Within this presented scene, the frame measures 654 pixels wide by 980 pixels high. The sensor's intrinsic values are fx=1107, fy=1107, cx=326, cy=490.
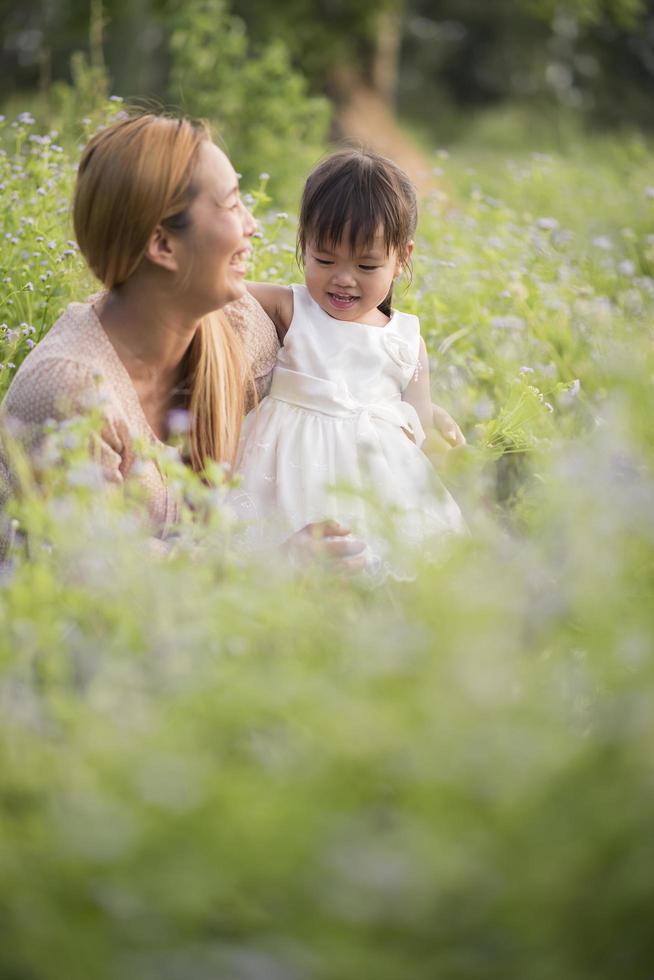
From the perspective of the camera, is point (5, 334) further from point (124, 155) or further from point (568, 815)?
point (568, 815)

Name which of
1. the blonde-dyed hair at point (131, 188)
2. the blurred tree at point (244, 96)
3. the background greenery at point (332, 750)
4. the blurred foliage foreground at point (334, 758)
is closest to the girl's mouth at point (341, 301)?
the blonde-dyed hair at point (131, 188)

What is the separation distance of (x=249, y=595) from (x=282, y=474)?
3.68ft

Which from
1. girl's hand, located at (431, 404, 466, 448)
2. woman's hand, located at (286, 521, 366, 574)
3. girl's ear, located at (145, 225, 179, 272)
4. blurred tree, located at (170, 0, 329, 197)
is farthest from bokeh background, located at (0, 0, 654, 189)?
woman's hand, located at (286, 521, 366, 574)

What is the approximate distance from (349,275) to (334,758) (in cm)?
185

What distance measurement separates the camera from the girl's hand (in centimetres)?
321

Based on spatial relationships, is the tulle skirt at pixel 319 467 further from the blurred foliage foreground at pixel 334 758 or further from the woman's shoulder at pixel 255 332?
the blurred foliage foreground at pixel 334 758

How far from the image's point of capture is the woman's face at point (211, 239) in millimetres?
2572

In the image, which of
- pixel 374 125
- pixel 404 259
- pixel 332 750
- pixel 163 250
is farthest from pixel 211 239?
pixel 374 125

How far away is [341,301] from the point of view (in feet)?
10.0

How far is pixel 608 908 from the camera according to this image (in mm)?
1333

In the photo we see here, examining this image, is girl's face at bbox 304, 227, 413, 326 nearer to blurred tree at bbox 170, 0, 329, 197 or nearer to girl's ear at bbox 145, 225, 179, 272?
girl's ear at bbox 145, 225, 179, 272

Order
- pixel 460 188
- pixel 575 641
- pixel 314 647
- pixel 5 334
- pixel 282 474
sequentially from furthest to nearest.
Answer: pixel 460 188 → pixel 5 334 → pixel 282 474 → pixel 575 641 → pixel 314 647

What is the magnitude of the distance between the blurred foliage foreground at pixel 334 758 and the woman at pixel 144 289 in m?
0.54

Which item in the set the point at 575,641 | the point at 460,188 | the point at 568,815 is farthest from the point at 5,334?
the point at 460,188
